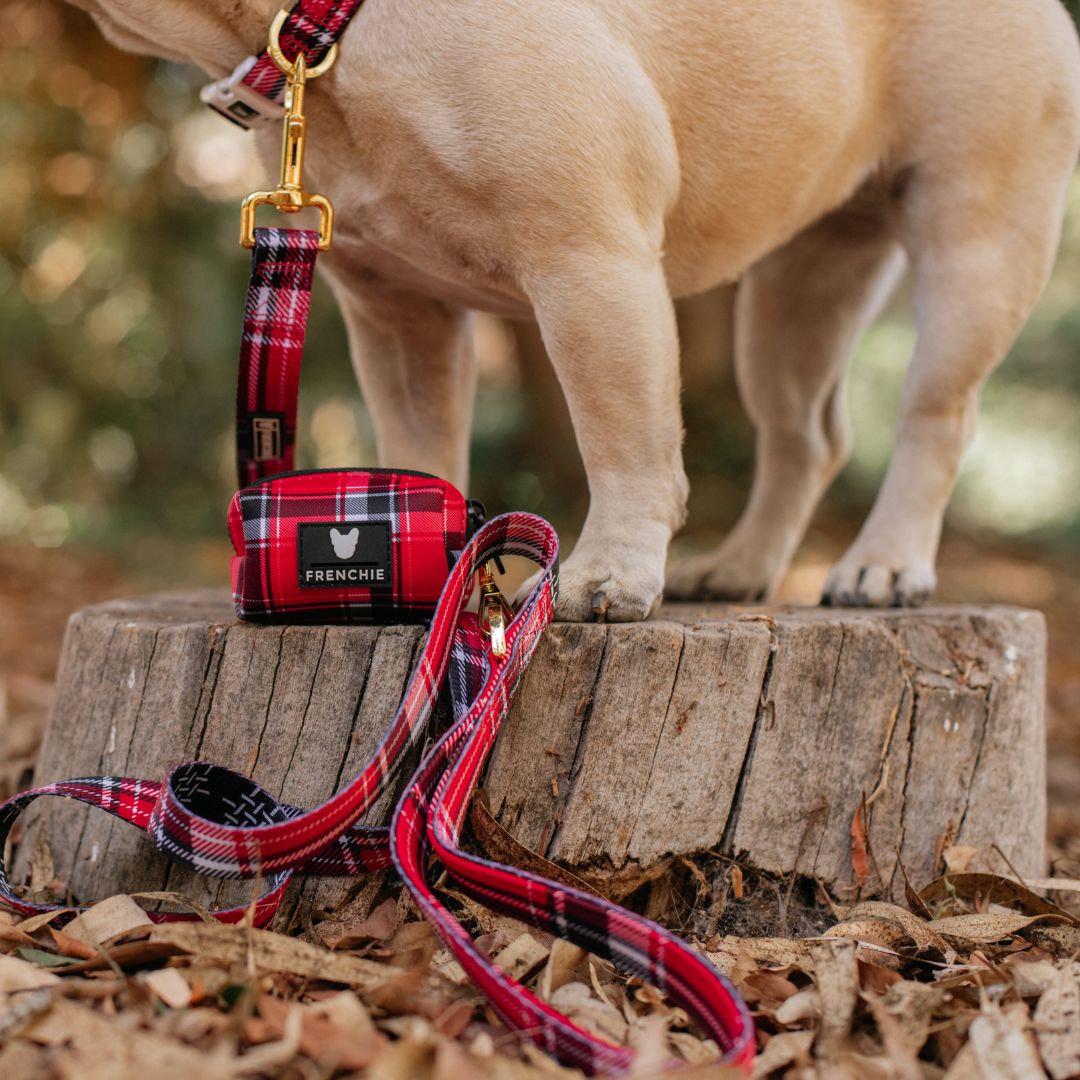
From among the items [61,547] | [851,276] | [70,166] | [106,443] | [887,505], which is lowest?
[61,547]

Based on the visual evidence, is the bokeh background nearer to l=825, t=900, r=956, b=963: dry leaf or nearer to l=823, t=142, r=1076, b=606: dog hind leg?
l=823, t=142, r=1076, b=606: dog hind leg

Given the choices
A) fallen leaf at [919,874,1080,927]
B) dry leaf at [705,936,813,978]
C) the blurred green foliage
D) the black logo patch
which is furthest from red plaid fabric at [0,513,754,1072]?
the blurred green foliage

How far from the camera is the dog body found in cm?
179

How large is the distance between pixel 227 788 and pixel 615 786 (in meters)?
0.58

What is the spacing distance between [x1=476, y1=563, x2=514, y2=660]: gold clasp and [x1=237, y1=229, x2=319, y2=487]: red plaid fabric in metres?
0.51

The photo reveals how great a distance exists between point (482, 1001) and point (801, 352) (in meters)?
2.13

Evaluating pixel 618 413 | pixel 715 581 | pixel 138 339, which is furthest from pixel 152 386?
pixel 618 413

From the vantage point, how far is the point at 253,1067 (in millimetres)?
1083

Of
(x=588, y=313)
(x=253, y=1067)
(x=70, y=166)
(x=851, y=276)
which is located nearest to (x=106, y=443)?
(x=70, y=166)

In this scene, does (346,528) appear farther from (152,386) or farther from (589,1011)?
(152,386)

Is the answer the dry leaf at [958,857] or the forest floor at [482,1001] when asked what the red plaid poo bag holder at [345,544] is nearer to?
the forest floor at [482,1001]

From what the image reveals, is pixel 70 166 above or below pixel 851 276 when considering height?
above

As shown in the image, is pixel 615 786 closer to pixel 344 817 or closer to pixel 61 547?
pixel 344 817

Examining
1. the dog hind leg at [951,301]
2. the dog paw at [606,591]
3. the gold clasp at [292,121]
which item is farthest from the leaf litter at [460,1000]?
the gold clasp at [292,121]
